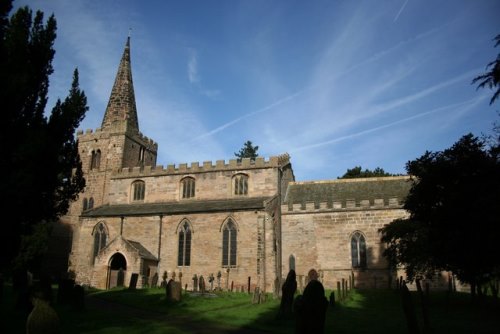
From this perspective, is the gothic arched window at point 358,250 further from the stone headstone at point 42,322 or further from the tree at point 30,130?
the stone headstone at point 42,322

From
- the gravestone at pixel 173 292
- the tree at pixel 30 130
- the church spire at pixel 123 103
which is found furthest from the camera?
the church spire at pixel 123 103

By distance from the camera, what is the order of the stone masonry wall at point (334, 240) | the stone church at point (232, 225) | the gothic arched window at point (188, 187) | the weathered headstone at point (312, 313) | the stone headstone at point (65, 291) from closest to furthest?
the weathered headstone at point (312, 313), the stone headstone at point (65, 291), the stone church at point (232, 225), the stone masonry wall at point (334, 240), the gothic arched window at point (188, 187)

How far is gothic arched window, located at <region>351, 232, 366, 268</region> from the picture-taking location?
2859 centimetres

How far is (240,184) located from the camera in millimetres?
32594

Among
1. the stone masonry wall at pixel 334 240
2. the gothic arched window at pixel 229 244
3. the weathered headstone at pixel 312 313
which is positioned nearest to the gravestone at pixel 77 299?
the weathered headstone at pixel 312 313

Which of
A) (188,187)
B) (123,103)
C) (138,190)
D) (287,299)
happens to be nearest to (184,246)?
(188,187)

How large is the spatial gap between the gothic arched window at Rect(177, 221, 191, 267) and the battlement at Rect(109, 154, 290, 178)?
5.17 m

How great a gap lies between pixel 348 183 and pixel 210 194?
1076 centimetres

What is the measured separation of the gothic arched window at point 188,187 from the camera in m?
33.6

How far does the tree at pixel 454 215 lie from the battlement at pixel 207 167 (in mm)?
12486

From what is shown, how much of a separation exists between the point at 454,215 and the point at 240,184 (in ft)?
61.4

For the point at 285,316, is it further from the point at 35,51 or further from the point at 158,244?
the point at 158,244

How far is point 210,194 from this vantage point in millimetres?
32875

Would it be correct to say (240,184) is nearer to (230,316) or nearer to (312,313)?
(230,316)
